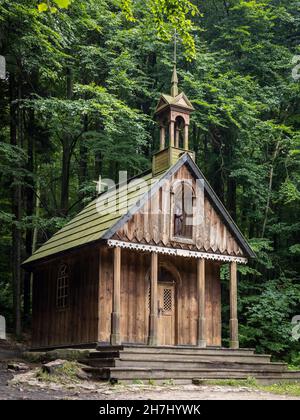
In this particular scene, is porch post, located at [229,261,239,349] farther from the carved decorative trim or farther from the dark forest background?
the dark forest background

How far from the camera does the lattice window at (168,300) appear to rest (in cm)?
1870

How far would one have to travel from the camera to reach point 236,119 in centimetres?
2666

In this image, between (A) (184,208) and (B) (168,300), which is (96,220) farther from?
(B) (168,300)

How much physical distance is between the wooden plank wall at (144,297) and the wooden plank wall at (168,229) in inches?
43.8

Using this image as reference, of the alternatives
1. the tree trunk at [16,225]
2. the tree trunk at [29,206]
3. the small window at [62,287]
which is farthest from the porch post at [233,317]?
the tree trunk at [29,206]

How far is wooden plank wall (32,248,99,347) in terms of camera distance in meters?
17.2

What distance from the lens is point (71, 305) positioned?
18500mm

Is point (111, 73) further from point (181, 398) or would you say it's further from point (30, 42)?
point (181, 398)

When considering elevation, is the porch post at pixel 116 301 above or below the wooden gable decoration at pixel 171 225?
below

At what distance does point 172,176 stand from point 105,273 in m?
3.77

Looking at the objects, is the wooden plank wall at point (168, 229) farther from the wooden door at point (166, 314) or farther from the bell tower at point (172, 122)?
the wooden door at point (166, 314)

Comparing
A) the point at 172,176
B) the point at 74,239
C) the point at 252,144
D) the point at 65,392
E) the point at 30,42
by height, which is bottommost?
the point at 65,392

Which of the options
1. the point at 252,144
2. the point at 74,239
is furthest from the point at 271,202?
the point at 74,239
